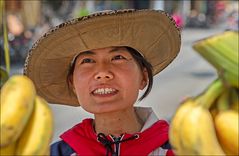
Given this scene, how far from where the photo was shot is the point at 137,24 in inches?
60.7

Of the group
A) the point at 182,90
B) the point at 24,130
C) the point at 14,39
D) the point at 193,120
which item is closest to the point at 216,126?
the point at 193,120

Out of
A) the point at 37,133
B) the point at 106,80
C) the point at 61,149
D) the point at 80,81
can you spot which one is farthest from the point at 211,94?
the point at 61,149

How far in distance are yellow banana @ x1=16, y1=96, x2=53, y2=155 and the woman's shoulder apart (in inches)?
22.3

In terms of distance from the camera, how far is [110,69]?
1.48 m

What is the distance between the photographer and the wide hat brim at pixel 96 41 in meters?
1.50

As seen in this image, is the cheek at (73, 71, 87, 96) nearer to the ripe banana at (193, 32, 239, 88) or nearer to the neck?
the neck

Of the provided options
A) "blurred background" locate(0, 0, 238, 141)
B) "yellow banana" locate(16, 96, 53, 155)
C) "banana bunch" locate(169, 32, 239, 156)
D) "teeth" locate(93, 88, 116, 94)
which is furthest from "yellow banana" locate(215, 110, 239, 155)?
"blurred background" locate(0, 0, 238, 141)

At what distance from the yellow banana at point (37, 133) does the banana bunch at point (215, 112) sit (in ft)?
0.81

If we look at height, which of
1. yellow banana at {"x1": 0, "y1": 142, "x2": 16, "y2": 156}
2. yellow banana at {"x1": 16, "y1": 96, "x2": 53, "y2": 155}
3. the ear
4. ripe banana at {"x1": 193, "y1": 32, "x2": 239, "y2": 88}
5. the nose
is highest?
ripe banana at {"x1": 193, "y1": 32, "x2": 239, "y2": 88}

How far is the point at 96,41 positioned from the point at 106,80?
14 centimetres

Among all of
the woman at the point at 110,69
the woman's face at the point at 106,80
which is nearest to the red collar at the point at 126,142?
the woman at the point at 110,69

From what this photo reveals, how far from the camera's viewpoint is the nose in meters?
1.46

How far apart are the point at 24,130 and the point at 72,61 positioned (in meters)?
0.68

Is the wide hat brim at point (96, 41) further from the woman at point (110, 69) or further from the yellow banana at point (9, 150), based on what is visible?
the yellow banana at point (9, 150)
